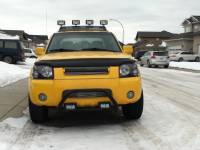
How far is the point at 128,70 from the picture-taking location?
312 inches

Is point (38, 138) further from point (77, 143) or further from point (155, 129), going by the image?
point (155, 129)

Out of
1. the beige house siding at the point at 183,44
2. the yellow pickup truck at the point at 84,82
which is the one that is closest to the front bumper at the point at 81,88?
the yellow pickup truck at the point at 84,82

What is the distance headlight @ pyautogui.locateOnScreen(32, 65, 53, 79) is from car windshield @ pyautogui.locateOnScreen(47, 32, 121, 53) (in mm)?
1469

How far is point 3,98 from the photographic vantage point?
38.0 ft

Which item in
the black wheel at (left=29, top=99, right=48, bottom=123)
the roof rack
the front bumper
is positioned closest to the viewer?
the front bumper

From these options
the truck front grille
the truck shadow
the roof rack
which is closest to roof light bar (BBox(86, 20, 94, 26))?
the roof rack

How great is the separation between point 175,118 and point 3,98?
14.9 ft

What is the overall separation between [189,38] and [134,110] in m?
67.9

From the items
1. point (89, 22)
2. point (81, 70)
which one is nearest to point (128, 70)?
point (81, 70)

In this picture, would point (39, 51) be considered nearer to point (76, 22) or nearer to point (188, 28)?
point (76, 22)

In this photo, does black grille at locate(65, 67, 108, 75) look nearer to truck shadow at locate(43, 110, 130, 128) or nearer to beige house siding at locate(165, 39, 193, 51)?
truck shadow at locate(43, 110, 130, 128)

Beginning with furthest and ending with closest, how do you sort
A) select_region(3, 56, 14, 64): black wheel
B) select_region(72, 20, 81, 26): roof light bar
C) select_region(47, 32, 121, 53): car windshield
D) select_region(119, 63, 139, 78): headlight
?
1. select_region(3, 56, 14, 64): black wheel
2. select_region(72, 20, 81, 26): roof light bar
3. select_region(47, 32, 121, 53): car windshield
4. select_region(119, 63, 139, 78): headlight

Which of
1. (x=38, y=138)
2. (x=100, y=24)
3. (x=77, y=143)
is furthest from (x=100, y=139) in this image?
(x=100, y=24)

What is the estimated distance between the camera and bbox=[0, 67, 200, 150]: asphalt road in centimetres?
672
